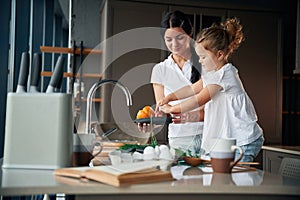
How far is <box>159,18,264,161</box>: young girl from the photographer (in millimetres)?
1985

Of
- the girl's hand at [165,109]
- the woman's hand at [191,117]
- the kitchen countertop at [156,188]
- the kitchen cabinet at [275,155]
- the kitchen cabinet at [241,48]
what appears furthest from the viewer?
the kitchen cabinet at [241,48]

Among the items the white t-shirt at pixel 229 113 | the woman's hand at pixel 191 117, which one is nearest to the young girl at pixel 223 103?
the white t-shirt at pixel 229 113

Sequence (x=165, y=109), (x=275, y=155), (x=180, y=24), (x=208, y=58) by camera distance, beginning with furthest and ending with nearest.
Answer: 1. (x=275, y=155)
2. (x=180, y=24)
3. (x=208, y=58)
4. (x=165, y=109)

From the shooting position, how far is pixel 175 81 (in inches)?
101

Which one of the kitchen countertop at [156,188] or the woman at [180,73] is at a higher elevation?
the woman at [180,73]

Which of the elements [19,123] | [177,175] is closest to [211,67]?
[177,175]

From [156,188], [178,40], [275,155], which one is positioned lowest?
[275,155]

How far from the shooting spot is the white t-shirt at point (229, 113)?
1992mm

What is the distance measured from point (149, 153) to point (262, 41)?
10.6ft

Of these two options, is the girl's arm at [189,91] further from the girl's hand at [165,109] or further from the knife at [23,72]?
the knife at [23,72]

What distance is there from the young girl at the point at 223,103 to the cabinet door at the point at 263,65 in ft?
7.53

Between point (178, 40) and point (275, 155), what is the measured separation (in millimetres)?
1809

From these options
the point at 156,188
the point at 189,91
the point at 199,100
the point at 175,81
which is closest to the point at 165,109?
the point at 199,100

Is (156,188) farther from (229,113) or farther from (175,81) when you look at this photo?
(175,81)
